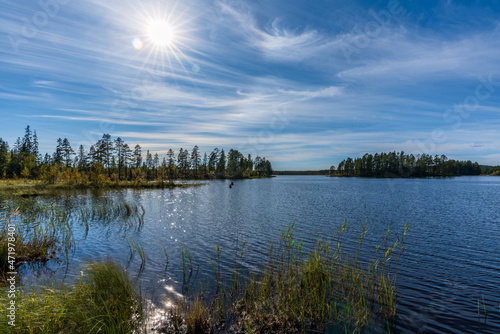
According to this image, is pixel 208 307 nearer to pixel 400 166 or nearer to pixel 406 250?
pixel 406 250

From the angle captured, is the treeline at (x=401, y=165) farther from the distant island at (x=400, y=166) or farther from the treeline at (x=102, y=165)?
the treeline at (x=102, y=165)

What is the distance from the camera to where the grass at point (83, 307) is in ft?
17.5

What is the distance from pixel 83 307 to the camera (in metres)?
5.98

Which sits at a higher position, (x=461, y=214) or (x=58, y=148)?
(x=58, y=148)

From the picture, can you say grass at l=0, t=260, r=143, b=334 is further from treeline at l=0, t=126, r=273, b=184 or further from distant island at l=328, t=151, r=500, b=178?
distant island at l=328, t=151, r=500, b=178

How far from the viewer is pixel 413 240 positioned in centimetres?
1756

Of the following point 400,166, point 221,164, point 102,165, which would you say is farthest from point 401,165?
point 102,165

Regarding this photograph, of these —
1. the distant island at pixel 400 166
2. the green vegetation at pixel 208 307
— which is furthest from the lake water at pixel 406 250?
the distant island at pixel 400 166

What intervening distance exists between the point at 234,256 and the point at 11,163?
103 metres

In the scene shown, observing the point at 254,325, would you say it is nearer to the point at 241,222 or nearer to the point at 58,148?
the point at 241,222

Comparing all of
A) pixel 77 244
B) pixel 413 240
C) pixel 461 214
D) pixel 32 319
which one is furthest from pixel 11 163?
pixel 461 214

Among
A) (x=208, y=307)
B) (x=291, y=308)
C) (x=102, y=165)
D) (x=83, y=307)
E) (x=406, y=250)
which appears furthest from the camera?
(x=102, y=165)

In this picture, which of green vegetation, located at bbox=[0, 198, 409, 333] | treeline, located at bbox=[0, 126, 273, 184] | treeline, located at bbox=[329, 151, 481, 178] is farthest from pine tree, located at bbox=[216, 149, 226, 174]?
green vegetation, located at bbox=[0, 198, 409, 333]

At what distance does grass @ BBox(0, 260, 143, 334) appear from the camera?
210 inches
